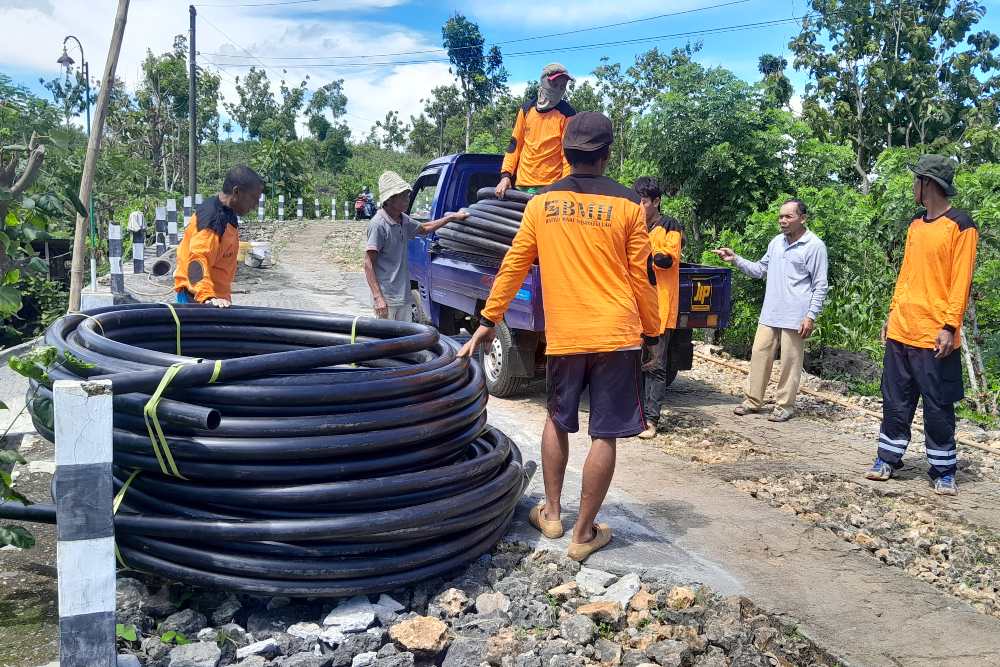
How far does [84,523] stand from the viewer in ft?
7.98

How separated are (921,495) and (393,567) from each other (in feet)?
12.6

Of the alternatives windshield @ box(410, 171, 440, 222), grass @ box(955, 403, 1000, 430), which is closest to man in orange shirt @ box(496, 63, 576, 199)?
windshield @ box(410, 171, 440, 222)

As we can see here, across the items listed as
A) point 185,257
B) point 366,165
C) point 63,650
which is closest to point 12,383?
point 185,257

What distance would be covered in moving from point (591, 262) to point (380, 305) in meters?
2.64

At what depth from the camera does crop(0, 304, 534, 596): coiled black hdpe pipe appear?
9.67 feet

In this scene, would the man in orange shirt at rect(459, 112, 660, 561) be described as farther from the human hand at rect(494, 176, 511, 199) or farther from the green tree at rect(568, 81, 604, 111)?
the green tree at rect(568, 81, 604, 111)

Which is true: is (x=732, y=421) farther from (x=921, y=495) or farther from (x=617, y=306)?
(x=617, y=306)

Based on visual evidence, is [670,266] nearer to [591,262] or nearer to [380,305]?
[380,305]

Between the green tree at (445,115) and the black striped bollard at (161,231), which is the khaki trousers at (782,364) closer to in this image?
the black striped bollard at (161,231)

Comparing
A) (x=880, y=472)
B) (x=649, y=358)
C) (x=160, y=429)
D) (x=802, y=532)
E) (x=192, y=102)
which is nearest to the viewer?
(x=160, y=429)

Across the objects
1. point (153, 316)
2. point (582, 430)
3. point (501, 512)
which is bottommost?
point (582, 430)

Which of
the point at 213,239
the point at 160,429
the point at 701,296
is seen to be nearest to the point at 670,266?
the point at 701,296

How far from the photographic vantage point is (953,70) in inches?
972

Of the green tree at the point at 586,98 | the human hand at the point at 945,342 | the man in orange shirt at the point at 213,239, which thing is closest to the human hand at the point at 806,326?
the human hand at the point at 945,342
